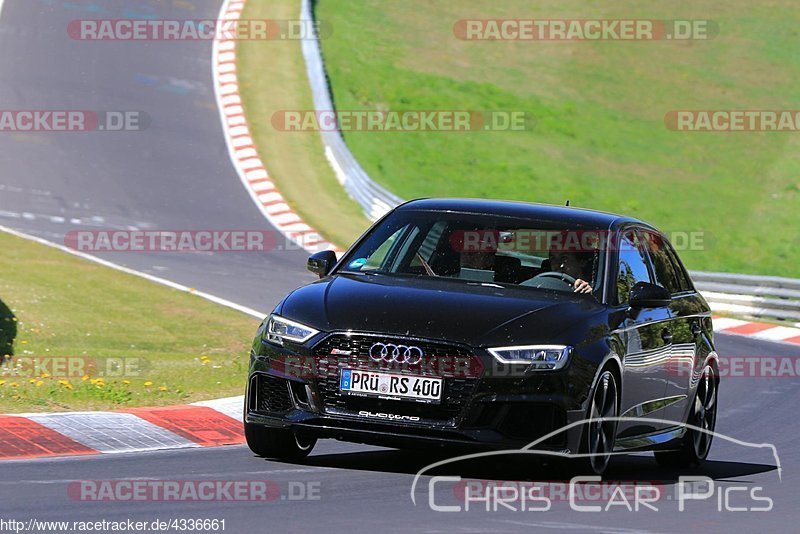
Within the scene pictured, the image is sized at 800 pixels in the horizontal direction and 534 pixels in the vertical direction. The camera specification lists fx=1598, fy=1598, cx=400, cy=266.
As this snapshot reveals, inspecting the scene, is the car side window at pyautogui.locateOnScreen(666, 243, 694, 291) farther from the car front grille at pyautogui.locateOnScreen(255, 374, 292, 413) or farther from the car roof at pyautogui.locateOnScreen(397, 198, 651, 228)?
the car front grille at pyautogui.locateOnScreen(255, 374, 292, 413)

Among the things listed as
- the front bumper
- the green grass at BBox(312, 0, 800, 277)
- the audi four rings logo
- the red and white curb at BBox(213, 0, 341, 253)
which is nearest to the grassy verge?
the red and white curb at BBox(213, 0, 341, 253)

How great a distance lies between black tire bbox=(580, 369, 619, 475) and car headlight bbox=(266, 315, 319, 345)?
4.90 feet

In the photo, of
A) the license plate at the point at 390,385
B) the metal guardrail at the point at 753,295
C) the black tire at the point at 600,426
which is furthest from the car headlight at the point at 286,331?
the metal guardrail at the point at 753,295

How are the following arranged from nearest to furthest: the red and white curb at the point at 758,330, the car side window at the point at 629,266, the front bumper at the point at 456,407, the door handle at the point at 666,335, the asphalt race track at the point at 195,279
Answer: the asphalt race track at the point at 195,279
the front bumper at the point at 456,407
the car side window at the point at 629,266
the door handle at the point at 666,335
the red and white curb at the point at 758,330

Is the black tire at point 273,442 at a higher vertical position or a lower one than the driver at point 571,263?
lower

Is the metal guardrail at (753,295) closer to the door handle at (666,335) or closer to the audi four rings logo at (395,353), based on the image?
the door handle at (666,335)

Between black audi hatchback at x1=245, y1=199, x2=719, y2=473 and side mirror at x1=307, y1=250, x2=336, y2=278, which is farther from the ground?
side mirror at x1=307, y1=250, x2=336, y2=278

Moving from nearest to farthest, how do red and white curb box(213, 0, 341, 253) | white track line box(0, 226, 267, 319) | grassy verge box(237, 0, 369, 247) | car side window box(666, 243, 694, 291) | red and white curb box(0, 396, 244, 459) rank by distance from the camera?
red and white curb box(0, 396, 244, 459) < car side window box(666, 243, 694, 291) < white track line box(0, 226, 267, 319) < red and white curb box(213, 0, 341, 253) < grassy verge box(237, 0, 369, 247)

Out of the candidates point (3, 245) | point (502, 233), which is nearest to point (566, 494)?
point (502, 233)

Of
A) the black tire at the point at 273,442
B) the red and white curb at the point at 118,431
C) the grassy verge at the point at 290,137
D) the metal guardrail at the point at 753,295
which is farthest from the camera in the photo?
the grassy verge at the point at 290,137

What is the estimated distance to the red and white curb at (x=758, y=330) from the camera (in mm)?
19844

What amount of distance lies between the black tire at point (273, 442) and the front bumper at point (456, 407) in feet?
1.63

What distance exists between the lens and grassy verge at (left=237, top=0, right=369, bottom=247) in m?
25.0

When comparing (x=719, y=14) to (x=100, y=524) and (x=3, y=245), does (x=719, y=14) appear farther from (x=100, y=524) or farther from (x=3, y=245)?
(x=100, y=524)
